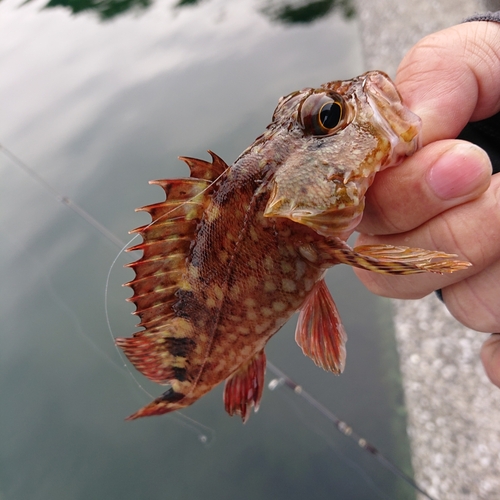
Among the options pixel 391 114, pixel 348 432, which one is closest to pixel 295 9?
pixel 348 432

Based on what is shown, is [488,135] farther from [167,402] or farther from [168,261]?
[167,402]

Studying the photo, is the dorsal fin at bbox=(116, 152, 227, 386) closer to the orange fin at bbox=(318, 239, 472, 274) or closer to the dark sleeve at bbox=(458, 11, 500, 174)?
the orange fin at bbox=(318, 239, 472, 274)

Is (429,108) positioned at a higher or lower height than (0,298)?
higher

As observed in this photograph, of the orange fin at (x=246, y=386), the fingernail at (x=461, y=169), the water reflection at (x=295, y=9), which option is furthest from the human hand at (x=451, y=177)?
the water reflection at (x=295, y=9)

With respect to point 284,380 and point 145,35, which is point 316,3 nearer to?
point 145,35

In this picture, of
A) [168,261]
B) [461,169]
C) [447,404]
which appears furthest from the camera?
[447,404]

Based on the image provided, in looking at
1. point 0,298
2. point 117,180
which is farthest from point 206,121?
point 0,298
